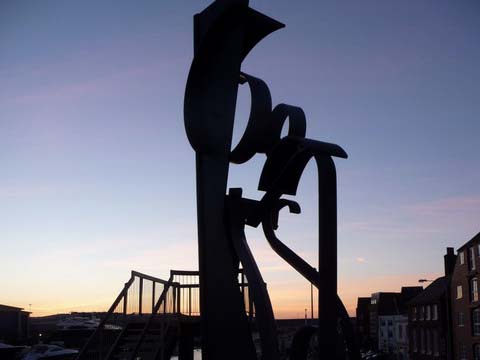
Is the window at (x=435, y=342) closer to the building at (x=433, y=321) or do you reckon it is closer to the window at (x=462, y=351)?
the building at (x=433, y=321)

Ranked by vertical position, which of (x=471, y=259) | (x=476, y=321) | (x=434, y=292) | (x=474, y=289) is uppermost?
(x=471, y=259)

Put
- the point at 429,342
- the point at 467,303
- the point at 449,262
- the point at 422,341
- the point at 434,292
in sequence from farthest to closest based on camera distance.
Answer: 1. the point at 422,341
2. the point at 449,262
3. the point at 434,292
4. the point at 429,342
5. the point at 467,303

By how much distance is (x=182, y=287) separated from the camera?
13.7 meters

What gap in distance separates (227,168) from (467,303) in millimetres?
35496

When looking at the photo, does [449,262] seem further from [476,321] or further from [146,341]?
[146,341]

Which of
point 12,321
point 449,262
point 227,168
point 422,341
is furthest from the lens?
point 12,321

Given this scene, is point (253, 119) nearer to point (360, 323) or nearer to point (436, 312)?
point (436, 312)

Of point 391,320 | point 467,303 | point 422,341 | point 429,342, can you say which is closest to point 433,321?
point 429,342


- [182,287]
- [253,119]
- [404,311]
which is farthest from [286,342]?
[253,119]

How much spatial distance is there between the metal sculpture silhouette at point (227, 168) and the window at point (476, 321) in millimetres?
33992

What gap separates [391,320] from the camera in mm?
66375

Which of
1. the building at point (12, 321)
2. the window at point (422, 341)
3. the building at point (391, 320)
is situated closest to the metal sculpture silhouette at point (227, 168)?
the window at point (422, 341)

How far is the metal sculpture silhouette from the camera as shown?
32.5ft

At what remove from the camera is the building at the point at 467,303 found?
4038 centimetres
